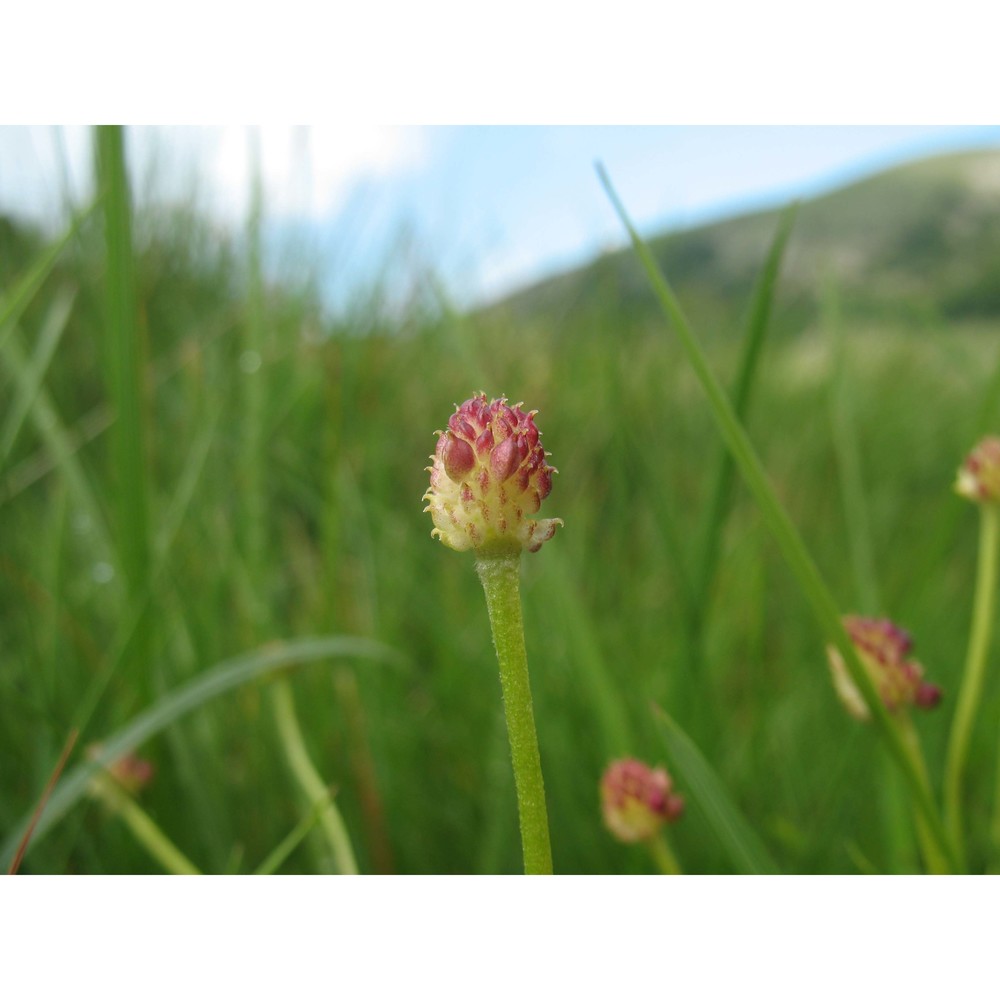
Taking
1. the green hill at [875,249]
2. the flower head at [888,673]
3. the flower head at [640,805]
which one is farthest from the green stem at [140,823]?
the green hill at [875,249]

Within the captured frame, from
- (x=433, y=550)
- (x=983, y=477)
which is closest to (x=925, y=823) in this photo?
(x=983, y=477)

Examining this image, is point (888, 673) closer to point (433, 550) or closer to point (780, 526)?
point (780, 526)

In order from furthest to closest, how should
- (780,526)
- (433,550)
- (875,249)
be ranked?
(875,249) → (433,550) → (780,526)

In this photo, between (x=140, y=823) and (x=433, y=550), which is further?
(x=433, y=550)

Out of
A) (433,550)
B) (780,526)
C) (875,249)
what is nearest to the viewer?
(780,526)

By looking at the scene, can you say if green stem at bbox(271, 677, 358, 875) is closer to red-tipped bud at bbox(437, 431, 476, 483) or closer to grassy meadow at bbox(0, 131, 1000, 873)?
grassy meadow at bbox(0, 131, 1000, 873)
